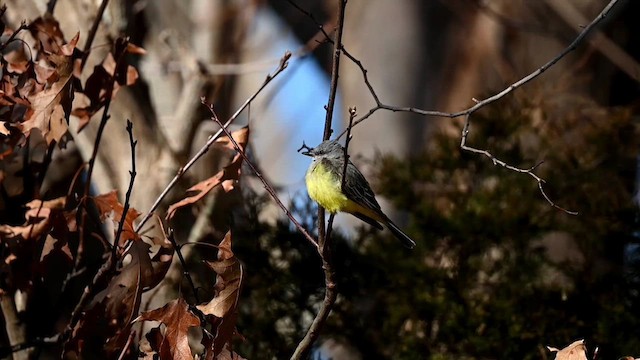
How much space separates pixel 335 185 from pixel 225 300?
0.91m

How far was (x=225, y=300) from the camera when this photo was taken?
2014 mm

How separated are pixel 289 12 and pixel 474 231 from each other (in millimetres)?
5639

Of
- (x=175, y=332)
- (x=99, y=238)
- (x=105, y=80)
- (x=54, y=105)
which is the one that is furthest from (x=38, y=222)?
(x=175, y=332)

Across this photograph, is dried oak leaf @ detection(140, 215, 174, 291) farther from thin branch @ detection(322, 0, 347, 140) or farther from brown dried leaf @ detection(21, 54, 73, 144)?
thin branch @ detection(322, 0, 347, 140)

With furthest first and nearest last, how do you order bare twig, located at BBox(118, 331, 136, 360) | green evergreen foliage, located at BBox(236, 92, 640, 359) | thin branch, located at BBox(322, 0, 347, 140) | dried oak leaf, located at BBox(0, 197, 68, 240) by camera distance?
green evergreen foliage, located at BBox(236, 92, 640, 359) < dried oak leaf, located at BBox(0, 197, 68, 240) < bare twig, located at BBox(118, 331, 136, 360) < thin branch, located at BBox(322, 0, 347, 140)

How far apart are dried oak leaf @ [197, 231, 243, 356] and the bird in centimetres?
77

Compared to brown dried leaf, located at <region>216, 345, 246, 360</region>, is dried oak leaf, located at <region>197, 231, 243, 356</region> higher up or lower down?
higher up

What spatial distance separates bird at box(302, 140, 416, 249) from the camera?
9.34 ft

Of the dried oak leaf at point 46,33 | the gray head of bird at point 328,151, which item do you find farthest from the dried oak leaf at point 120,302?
the gray head of bird at point 328,151

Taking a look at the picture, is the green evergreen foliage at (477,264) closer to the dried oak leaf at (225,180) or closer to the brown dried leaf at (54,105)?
the dried oak leaf at (225,180)

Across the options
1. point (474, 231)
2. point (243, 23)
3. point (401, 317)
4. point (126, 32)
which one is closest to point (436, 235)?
point (474, 231)

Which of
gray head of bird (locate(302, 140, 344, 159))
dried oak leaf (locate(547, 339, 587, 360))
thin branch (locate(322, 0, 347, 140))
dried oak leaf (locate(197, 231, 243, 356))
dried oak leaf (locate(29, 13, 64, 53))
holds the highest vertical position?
gray head of bird (locate(302, 140, 344, 159))

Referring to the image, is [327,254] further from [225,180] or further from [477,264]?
[477,264]

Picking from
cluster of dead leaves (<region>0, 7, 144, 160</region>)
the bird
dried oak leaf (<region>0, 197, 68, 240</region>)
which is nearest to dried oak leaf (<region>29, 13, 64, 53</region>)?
cluster of dead leaves (<region>0, 7, 144, 160</region>)
